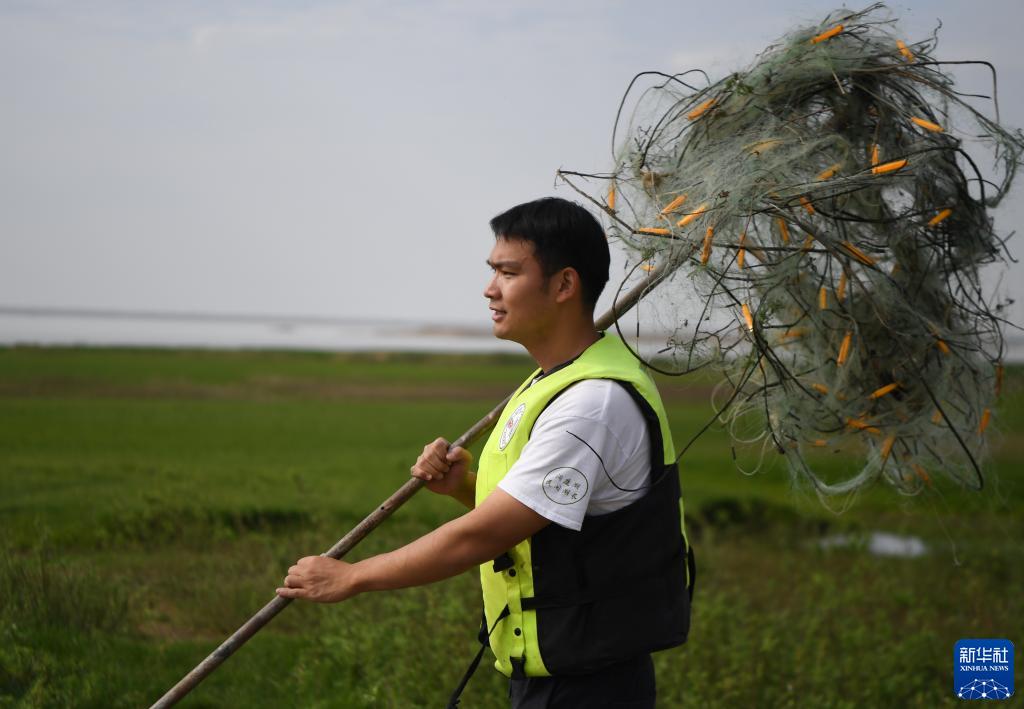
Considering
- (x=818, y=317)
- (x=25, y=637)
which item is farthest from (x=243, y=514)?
(x=818, y=317)

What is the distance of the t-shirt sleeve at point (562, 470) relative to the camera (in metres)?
2.66

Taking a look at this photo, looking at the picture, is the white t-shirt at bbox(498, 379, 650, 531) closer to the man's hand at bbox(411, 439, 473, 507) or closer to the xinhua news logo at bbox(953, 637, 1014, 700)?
the man's hand at bbox(411, 439, 473, 507)

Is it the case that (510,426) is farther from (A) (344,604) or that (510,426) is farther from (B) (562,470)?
(A) (344,604)

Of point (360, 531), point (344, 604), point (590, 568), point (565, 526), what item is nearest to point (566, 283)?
point (565, 526)

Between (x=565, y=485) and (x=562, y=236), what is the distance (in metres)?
0.69

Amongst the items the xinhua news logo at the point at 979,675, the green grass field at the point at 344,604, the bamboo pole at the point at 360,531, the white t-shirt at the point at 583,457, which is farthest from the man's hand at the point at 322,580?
the xinhua news logo at the point at 979,675

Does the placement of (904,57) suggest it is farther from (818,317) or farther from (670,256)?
(670,256)

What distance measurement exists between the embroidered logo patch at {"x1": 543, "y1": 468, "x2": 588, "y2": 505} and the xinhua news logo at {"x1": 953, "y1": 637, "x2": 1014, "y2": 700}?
422 cm

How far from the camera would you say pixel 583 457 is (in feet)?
8.80

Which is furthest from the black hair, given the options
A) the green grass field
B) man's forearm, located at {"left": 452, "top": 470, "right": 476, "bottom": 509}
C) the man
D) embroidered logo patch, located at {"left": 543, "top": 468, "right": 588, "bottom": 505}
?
man's forearm, located at {"left": 452, "top": 470, "right": 476, "bottom": 509}

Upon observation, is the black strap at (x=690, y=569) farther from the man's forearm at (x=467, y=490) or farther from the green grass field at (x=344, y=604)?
the man's forearm at (x=467, y=490)

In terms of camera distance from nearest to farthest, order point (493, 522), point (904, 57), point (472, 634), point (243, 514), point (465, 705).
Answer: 1. point (493, 522)
2. point (904, 57)
3. point (465, 705)
4. point (472, 634)
5. point (243, 514)

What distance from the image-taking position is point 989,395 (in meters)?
3.80

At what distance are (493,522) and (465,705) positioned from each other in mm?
2947
